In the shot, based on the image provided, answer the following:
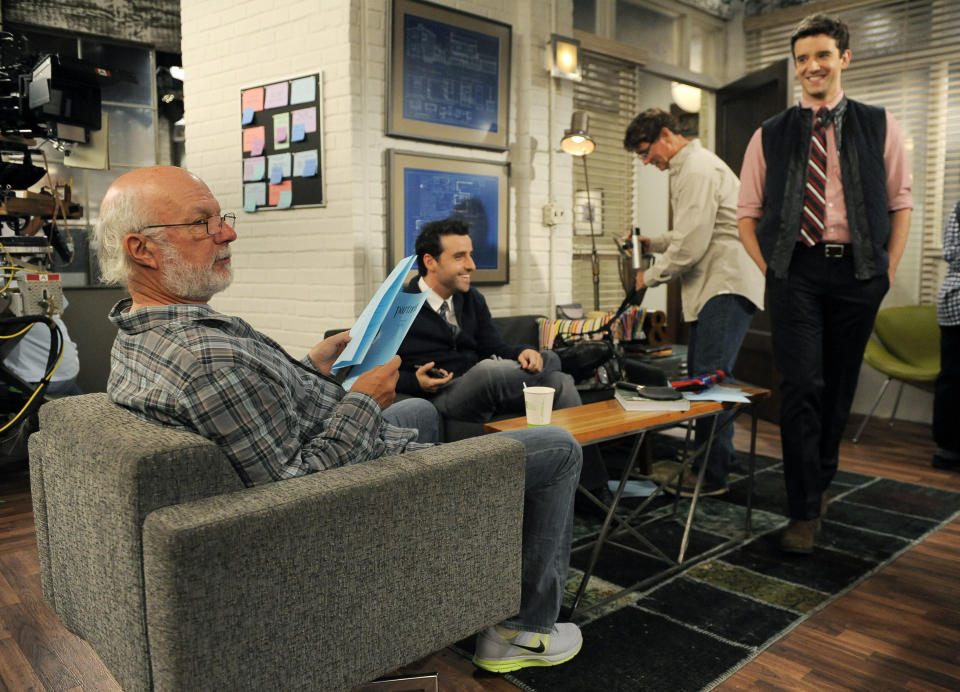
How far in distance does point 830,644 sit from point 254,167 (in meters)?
3.19

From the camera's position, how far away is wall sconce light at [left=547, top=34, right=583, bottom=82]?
418cm

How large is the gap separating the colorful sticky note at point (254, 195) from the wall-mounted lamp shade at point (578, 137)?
1.55 m

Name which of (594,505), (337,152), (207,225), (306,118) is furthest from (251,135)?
(207,225)

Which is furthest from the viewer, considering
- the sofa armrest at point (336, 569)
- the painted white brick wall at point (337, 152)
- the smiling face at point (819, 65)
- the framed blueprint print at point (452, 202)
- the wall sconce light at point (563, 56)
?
the wall sconce light at point (563, 56)

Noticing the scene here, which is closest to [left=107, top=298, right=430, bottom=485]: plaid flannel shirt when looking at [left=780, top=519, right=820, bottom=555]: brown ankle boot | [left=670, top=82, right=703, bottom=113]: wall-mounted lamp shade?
[left=780, top=519, right=820, bottom=555]: brown ankle boot

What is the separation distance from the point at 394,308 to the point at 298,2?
2571mm

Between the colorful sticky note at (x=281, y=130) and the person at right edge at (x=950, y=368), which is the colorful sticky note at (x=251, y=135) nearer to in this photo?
the colorful sticky note at (x=281, y=130)

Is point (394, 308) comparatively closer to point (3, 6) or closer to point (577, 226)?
point (577, 226)

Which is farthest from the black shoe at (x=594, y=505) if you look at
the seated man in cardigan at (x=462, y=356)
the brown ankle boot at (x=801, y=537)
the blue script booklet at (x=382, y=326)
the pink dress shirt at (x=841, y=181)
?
the blue script booklet at (x=382, y=326)

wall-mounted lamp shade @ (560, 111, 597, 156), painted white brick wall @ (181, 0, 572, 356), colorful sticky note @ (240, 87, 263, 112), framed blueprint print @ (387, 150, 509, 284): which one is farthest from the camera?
wall-mounted lamp shade @ (560, 111, 597, 156)

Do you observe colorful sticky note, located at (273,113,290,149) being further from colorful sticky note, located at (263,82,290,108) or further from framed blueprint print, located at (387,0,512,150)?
framed blueprint print, located at (387,0,512,150)

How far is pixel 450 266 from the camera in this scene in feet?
9.84

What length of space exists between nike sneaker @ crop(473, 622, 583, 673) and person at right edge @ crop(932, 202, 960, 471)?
292cm

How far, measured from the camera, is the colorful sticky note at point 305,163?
11.8ft
